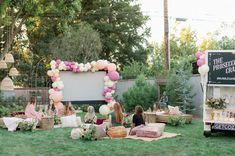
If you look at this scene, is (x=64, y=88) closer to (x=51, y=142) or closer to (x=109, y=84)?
(x=109, y=84)

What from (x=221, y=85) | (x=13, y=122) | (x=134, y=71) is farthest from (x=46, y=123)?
(x=134, y=71)

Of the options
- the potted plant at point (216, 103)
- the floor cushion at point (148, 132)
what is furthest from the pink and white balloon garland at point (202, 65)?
the floor cushion at point (148, 132)

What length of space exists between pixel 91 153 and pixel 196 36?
4047 cm

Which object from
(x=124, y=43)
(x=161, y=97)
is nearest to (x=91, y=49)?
(x=124, y=43)

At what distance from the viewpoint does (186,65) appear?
60.1ft

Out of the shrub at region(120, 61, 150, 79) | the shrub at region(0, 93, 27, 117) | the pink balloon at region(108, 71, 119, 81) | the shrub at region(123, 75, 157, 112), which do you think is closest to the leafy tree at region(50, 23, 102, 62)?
the shrub at region(120, 61, 150, 79)

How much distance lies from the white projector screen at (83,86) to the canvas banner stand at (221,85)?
30.0ft

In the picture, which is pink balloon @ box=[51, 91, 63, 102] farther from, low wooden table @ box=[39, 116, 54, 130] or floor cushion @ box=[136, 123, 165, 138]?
floor cushion @ box=[136, 123, 165, 138]

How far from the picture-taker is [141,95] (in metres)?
19.0

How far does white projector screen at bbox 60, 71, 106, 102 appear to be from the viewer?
2016 cm

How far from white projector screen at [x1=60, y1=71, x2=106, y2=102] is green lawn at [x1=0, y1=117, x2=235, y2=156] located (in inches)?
316

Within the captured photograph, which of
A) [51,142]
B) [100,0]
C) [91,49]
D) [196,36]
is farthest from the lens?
[196,36]

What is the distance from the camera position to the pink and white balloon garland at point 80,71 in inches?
757

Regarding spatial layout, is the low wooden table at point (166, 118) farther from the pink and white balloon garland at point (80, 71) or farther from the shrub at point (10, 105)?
the shrub at point (10, 105)
